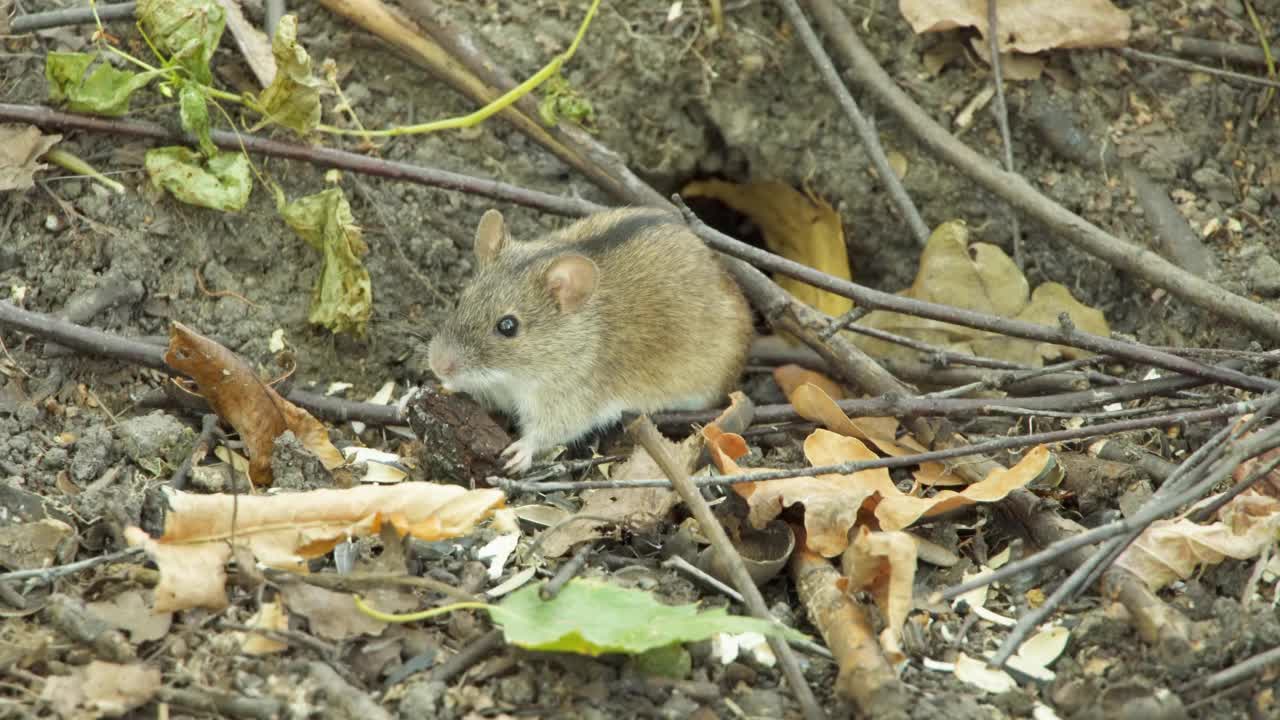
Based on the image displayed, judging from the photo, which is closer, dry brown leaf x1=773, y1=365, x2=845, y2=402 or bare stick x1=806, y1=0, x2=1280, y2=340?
bare stick x1=806, y1=0, x2=1280, y2=340

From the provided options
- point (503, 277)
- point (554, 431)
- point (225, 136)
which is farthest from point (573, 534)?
point (225, 136)

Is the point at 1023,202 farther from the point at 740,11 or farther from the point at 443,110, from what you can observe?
the point at 443,110

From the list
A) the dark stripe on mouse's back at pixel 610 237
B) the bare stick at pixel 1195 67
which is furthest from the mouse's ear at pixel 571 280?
the bare stick at pixel 1195 67

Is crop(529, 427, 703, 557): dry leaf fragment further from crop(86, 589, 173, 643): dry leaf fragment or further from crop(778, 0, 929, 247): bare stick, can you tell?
crop(778, 0, 929, 247): bare stick

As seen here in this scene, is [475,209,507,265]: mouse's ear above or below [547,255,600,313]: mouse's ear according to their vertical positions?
above

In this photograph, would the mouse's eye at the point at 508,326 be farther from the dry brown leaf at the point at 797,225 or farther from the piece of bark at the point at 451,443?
the dry brown leaf at the point at 797,225

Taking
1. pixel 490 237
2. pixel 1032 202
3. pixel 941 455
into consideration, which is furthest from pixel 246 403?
pixel 1032 202

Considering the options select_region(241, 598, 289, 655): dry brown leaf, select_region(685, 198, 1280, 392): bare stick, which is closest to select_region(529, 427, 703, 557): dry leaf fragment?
select_region(241, 598, 289, 655): dry brown leaf
